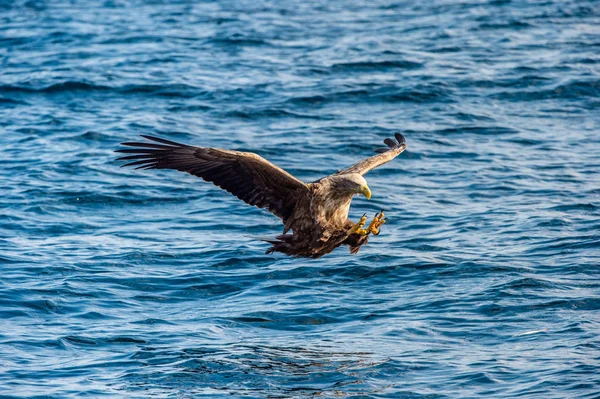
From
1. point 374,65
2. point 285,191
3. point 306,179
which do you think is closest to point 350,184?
point 285,191

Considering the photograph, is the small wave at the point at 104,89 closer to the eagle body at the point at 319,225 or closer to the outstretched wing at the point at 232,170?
the outstretched wing at the point at 232,170

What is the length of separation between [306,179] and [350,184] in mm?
5364

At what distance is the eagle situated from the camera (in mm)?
8820

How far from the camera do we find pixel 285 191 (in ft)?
30.0

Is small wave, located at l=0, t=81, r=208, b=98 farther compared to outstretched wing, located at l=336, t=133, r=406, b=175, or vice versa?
small wave, located at l=0, t=81, r=208, b=98

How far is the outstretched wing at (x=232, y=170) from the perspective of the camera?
29.2ft

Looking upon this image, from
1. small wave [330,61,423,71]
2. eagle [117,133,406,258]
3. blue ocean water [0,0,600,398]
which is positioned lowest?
blue ocean water [0,0,600,398]

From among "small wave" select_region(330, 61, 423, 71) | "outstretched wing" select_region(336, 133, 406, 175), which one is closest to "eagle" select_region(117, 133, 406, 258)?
"outstretched wing" select_region(336, 133, 406, 175)

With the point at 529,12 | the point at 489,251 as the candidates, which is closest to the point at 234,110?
the point at 489,251

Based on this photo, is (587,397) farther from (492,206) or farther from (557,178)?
(557,178)

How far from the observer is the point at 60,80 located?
1838cm

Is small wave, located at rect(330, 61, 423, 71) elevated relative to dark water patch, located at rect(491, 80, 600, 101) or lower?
elevated

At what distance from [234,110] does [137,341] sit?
27.2ft

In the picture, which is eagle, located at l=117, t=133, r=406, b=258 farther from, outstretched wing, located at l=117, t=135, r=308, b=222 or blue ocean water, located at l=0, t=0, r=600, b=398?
blue ocean water, located at l=0, t=0, r=600, b=398
